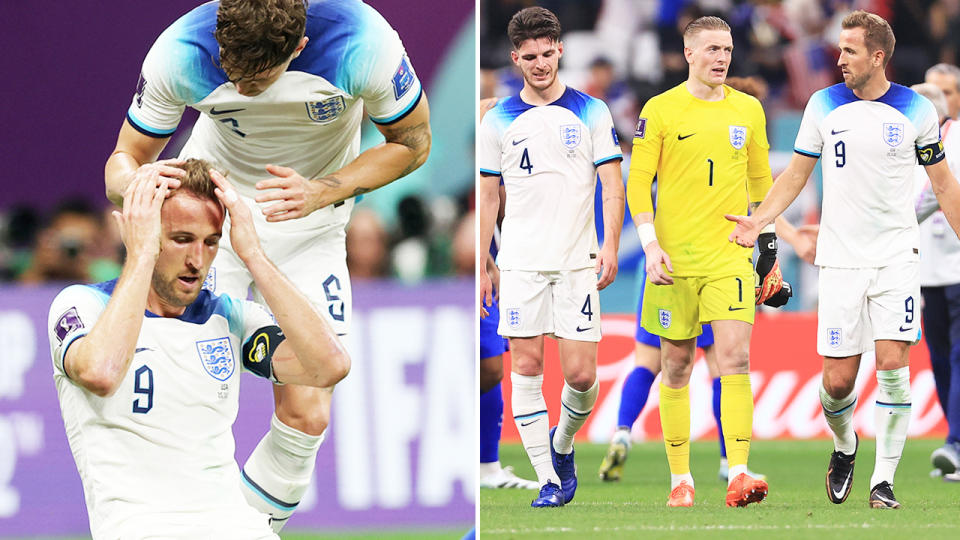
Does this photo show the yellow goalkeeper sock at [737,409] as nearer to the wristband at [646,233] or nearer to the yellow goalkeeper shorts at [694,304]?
the yellow goalkeeper shorts at [694,304]

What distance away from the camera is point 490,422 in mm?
7145

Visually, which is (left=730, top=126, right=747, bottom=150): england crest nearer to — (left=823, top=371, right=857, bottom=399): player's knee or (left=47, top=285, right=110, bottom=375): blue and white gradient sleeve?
(left=823, top=371, right=857, bottom=399): player's knee

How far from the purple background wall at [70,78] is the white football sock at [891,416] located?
4.36m

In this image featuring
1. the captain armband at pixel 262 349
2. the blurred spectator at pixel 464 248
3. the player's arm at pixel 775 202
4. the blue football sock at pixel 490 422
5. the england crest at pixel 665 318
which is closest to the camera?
the captain armband at pixel 262 349

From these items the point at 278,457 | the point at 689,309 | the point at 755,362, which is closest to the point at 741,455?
the point at 689,309

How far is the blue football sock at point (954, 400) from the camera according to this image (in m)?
7.51

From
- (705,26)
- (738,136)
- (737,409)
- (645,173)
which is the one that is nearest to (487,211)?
(645,173)

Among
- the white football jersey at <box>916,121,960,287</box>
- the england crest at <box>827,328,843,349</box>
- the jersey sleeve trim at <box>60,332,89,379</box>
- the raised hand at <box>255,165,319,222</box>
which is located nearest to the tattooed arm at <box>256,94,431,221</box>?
the raised hand at <box>255,165,319,222</box>

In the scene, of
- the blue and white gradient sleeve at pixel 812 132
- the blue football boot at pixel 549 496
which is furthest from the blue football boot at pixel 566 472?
the blue and white gradient sleeve at pixel 812 132

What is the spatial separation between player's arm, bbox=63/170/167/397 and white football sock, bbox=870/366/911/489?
368 centimetres

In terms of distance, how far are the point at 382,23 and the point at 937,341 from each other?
4757 mm

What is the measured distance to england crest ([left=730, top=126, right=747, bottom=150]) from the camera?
6016 millimetres

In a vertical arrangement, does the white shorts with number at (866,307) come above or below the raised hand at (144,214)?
below

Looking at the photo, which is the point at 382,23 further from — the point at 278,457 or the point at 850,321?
the point at 850,321
